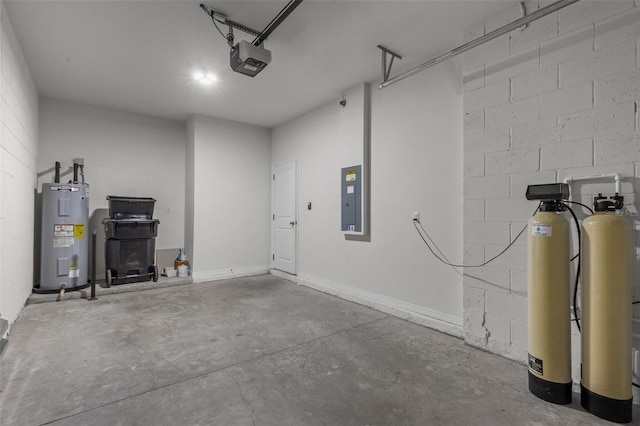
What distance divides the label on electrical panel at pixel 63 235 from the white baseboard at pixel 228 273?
1.78 meters

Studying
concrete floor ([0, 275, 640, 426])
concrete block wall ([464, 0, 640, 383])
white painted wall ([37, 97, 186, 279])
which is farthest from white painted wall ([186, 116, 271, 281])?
concrete block wall ([464, 0, 640, 383])

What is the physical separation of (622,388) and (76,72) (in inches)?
233

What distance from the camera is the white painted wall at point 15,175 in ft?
8.83

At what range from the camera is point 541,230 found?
1979 millimetres

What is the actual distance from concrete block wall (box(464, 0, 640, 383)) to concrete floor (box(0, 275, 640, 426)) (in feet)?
1.82

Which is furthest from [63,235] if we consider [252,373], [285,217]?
[252,373]

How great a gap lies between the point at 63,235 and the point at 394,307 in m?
4.55

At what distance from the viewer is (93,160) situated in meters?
4.95

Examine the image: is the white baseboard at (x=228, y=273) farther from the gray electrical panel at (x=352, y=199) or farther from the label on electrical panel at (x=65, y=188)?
the gray electrical panel at (x=352, y=199)

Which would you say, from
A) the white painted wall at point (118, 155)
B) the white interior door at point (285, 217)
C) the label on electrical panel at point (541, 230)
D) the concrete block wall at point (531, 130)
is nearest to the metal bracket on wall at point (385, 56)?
the concrete block wall at point (531, 130)

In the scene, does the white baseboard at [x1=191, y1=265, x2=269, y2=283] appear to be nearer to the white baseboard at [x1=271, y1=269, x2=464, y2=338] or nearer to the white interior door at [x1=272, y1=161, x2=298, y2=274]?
the white interior door at [x1=272, y1=161, x2=298, y2=274]

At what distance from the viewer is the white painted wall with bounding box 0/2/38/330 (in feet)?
8.83

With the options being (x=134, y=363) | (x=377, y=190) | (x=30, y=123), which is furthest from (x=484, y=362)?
(x=30, y=123)

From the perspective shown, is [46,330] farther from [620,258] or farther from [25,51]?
[620,258]
